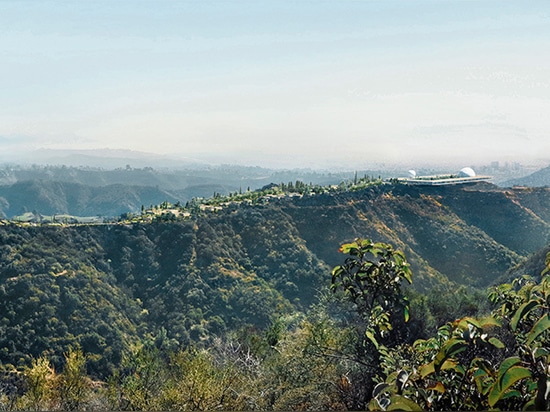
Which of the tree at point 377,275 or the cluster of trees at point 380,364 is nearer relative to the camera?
the cluster of trees at point 380,364

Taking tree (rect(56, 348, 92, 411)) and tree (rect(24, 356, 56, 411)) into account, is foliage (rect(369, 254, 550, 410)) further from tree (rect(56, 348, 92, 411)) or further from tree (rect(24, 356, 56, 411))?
tree (rect(56, 348, 92, 411))

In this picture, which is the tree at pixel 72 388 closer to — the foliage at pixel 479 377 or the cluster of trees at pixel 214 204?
the foliage at pixel 479 377

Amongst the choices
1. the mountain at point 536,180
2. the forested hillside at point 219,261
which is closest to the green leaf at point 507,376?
the forested hillside at point 219,261

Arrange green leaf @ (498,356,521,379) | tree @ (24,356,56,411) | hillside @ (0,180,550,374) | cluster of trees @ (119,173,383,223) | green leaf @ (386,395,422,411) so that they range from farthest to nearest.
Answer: cluster of trees @ (119,173,383,223) → hillside @ (0,180,550,374) → tree @ (24,356,56,411) → green leaf @ (498,356,521,379) → green leaf @ (386,395,422,411)

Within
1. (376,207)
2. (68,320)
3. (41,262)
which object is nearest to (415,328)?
(68,320)

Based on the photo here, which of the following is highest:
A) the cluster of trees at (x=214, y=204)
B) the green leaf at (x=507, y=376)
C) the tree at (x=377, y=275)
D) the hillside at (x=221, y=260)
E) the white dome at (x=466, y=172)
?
the white dome at (x=466, y=172)

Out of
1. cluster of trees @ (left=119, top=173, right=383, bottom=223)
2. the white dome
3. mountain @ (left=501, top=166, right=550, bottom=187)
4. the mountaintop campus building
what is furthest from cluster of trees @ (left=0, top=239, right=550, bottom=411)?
mountain @ (left=501, top=166, right=550, bottom=187)
